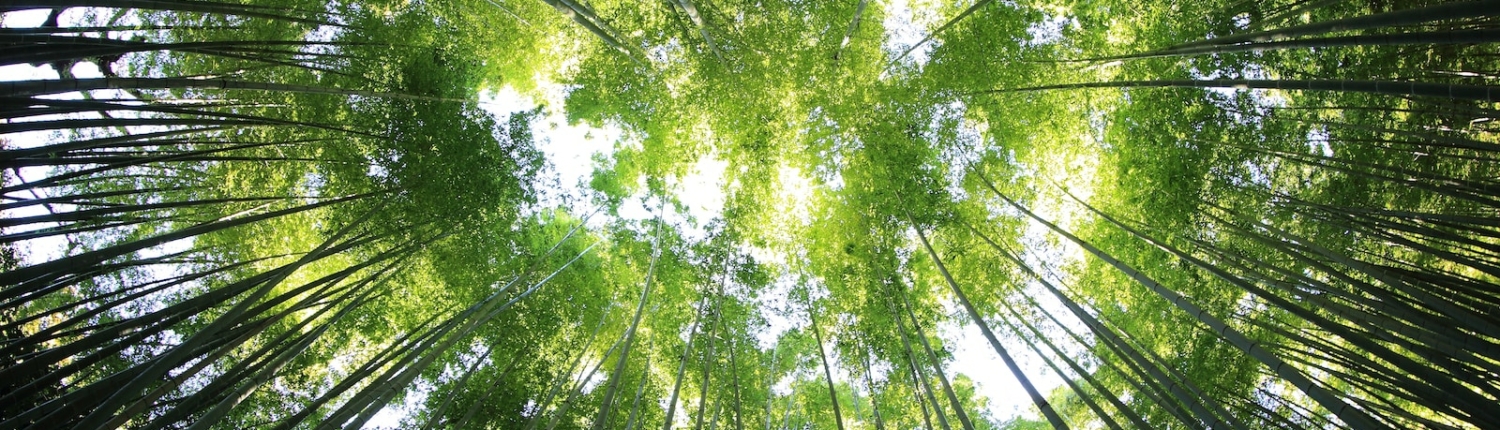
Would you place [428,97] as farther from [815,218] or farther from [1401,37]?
[1401,37]

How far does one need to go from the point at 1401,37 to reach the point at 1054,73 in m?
4.21

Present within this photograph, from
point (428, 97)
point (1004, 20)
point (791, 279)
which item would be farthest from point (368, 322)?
point (1004, 20)

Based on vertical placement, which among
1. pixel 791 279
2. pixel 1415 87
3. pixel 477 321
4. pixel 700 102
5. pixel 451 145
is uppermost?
pixel 700 102

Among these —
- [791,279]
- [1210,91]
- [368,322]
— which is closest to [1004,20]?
[1210,91]

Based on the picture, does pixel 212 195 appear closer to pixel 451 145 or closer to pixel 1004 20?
pixel 451 145

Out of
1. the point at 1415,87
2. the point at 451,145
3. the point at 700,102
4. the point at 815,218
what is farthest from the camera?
the point at 815,218

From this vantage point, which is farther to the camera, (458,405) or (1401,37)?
(458,405)

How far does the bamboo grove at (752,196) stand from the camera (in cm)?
505

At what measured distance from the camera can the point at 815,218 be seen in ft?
25.7

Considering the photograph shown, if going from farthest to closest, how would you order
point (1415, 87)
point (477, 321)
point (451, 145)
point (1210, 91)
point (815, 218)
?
point (815, 218) < point (451, 145) < point (1210, 91) < point (477, 321) < point (1415, 87)

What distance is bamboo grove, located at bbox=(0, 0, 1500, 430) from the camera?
5.05 metres

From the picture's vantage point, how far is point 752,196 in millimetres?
7672

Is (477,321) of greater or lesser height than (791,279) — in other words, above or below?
below

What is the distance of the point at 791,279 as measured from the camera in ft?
26.5
